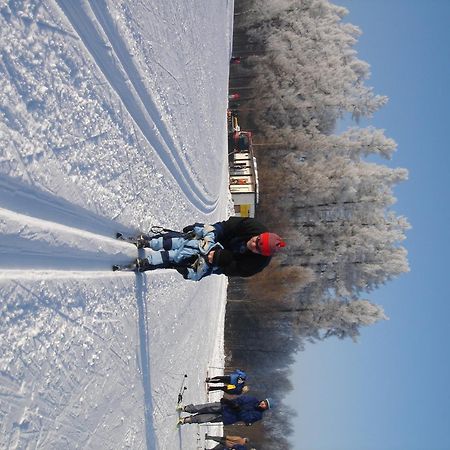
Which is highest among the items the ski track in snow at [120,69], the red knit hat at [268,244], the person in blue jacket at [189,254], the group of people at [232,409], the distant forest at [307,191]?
the distant forest at [307,191]

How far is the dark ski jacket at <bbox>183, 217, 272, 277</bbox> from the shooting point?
6.21 metres

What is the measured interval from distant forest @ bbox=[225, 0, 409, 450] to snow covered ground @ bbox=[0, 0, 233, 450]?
1140 inches

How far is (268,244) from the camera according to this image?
5.79 m

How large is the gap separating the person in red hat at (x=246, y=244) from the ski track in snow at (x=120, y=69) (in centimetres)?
203

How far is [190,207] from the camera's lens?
11164 mm

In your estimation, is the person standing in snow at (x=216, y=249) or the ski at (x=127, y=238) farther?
the ski at (x=127, y=238)

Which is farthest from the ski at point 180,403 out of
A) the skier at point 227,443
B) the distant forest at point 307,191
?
the distant forest at point 307,191

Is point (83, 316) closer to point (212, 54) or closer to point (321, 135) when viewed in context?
point (212, 54)

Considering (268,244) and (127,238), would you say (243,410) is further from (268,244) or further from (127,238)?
(268,244)

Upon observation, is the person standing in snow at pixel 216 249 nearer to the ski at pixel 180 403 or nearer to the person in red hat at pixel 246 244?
the person in red hat at pixel 246 244

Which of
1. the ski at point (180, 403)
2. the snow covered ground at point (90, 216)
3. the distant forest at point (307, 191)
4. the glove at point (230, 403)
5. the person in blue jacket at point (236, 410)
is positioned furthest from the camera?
the distant forest at point (307, 191)

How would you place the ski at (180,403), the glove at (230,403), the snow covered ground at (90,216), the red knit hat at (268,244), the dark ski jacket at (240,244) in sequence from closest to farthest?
the snow covered ground at (90,216), the red knit hat at (268,244), the dark ski jacket at (240,244), the ski at (180,403), the glove at (230,403)

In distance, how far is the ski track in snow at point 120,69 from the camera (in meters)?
5.53

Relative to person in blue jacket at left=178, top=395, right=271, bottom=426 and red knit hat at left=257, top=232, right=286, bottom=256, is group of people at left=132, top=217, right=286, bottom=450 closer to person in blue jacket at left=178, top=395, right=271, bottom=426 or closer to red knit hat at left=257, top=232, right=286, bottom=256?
red knit hat at left=257, top=232, right=286, bottom=256
